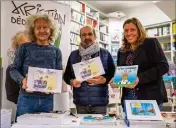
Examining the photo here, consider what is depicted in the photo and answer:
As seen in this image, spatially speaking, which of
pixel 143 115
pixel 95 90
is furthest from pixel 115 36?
pixel 143 115

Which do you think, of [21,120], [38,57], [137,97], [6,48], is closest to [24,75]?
[38,57]

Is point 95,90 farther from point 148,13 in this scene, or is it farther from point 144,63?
point 148,13

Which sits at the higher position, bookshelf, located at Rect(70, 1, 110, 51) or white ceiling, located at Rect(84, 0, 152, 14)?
white ceiling, located at Rect(84, 0, 152, 14)

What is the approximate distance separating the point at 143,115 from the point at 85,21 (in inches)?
181

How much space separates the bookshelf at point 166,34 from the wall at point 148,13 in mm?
153

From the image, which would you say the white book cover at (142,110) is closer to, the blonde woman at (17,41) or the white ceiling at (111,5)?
the blonde woman at (17,41)

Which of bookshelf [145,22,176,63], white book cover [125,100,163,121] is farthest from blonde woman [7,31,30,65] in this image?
bookshelf [145,22,176,63]

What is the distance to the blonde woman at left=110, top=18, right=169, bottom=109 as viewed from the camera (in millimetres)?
1700

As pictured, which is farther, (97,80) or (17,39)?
(17,39)

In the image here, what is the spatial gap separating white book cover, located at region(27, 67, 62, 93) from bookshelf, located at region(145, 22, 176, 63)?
16.4 feet

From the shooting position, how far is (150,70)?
1.70 meters

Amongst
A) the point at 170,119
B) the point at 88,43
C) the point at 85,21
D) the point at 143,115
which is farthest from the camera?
the point at 85,21

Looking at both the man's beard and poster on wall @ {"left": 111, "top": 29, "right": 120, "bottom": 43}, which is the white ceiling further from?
the man's beard

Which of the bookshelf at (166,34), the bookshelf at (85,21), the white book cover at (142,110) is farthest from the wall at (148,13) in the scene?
the white book cover at (142,110)
